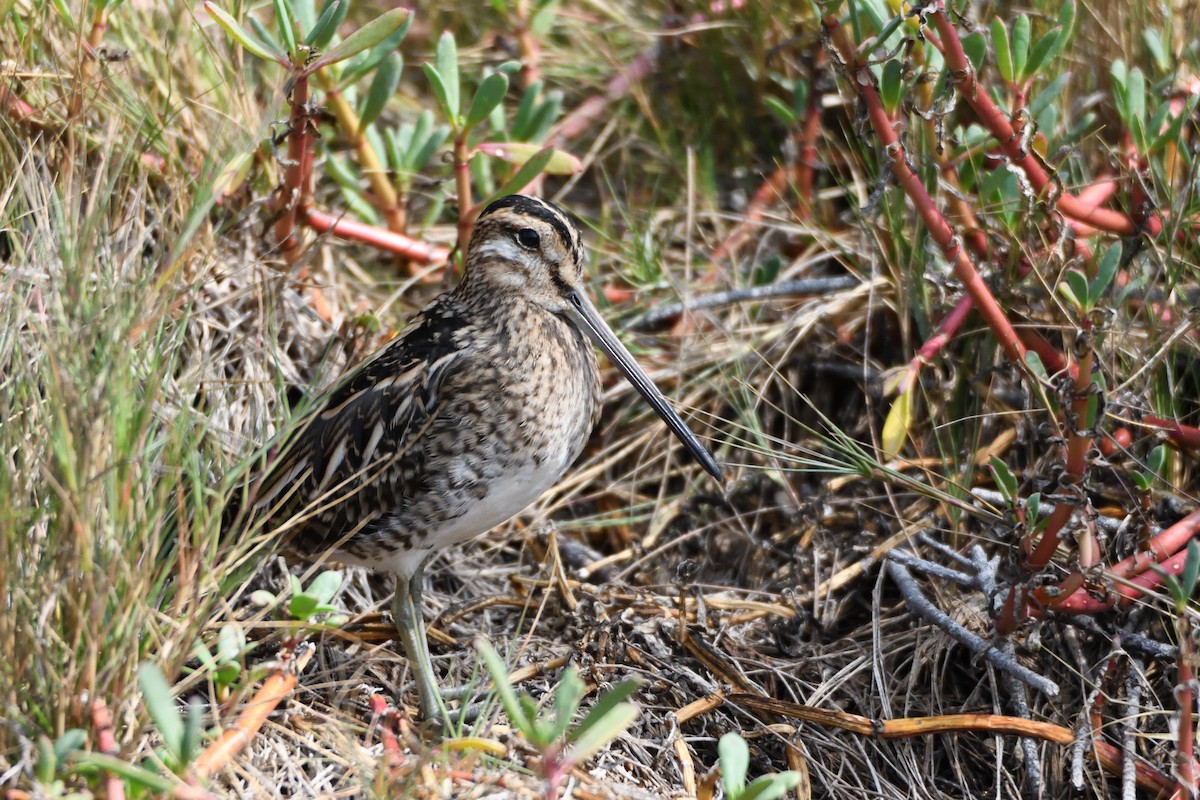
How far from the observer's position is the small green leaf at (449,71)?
3.01 m

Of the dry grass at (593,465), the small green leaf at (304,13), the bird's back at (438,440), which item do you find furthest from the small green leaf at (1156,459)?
the small green leaf at (304,13)

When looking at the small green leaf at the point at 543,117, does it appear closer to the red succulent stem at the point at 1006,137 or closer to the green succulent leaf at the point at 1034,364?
the red succulent stem at the point at 1006,137

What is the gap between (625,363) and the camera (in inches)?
115

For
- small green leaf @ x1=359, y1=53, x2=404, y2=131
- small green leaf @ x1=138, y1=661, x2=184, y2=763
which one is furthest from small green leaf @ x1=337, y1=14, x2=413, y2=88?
small green leaf @ x1=138, y1=661, x2=184, y2=763

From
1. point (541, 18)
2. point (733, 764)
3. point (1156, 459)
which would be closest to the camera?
point (733, 764)

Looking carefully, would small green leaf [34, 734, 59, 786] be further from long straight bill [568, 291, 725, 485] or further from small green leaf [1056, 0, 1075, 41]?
small green leaf [1056, 0, 1075, 41]

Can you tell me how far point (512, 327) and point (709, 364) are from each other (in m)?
0.76

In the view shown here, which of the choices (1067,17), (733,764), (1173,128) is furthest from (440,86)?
(733,764)

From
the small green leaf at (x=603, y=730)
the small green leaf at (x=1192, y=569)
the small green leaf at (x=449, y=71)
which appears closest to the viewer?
the small green leaf at (x=603, y=730)

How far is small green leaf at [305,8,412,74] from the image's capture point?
2.69m

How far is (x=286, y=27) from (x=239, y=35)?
0.10 meters

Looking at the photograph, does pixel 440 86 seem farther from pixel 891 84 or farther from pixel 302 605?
pixel 302 605

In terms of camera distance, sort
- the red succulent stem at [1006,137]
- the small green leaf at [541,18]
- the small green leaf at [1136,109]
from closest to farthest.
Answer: the red succulent stem at [1006,137], the small green leaf at [1136,109], the small green leaf at [541,18]

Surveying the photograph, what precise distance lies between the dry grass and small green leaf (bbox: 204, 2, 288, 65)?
0.21 metres
